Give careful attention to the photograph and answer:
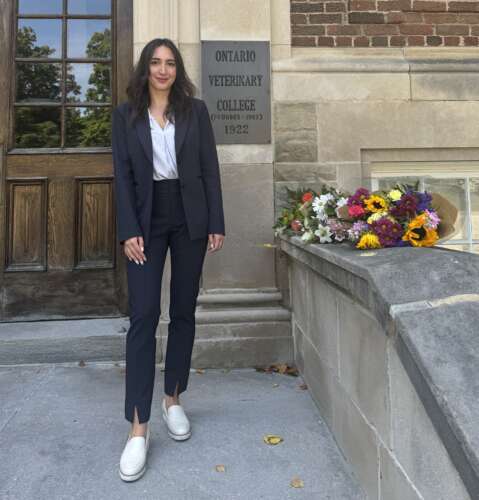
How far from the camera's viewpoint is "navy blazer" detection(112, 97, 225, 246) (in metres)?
2.12

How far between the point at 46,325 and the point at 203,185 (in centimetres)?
206

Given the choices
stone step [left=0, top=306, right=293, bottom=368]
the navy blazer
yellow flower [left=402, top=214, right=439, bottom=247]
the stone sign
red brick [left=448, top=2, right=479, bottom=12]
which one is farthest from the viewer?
red brick [left=448, top=2, right=479, bottom=12]

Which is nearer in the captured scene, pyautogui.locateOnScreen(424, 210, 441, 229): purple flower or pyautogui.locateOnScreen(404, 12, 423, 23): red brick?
pyautogui.locateOnScreen(424, 210, 441, 229): purple flower

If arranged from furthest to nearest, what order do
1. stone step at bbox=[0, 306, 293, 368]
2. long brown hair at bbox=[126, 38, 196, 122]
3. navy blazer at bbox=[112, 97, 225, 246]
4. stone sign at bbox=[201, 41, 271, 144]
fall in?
stone sign at bbox=[201, 41, 271, 144]
stone step at bbox=[0, 306, 293, 368]
long brown hair at bbox=[126, 38, 196, 122]
navy blazer at bbox=[112, 97, 225, 246]

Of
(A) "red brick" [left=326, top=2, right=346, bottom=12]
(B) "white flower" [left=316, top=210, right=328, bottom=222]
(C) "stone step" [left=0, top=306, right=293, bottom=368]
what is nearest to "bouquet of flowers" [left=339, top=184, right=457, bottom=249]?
(B) "white flower" [left=316, top=210, right=328, bottom=222]

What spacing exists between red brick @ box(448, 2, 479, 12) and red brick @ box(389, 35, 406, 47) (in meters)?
0.50

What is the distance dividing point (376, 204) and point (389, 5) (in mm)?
2525

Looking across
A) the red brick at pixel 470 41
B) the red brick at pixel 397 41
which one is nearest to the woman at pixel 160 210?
the red brick at pixel 397 41

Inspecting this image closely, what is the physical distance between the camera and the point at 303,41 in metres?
3.61

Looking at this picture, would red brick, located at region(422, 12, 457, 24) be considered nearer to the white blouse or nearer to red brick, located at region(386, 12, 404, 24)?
red brick, located at region(386, 12, 404, 24)

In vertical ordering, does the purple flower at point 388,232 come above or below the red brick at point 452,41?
below

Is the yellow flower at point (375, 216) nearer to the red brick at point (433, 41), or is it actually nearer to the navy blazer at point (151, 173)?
the navy blazer at point (151, 173)

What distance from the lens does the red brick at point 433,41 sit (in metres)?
3.72

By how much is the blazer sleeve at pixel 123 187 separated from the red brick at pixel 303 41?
1981 millimetres
